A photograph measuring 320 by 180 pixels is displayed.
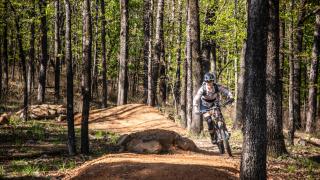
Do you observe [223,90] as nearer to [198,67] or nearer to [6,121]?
[198,67]

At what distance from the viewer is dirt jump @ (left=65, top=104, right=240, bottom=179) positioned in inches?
330

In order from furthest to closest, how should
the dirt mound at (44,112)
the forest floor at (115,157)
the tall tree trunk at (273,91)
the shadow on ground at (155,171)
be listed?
1. the dirt mound at (44,112)
2. the tall tree trunk at (273,91)
3. the forest floor at (115,157)
4. the shadow on ground at (155,171)

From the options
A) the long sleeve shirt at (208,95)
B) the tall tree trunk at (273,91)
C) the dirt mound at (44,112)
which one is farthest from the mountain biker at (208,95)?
the dirt mound at (44,112)

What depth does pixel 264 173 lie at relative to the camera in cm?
765

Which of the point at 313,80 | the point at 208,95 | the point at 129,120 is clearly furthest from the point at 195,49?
the point at 313,80

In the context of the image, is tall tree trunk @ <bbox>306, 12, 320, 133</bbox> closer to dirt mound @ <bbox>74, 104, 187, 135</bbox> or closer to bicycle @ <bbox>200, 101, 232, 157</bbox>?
dirt mound @ <bbox>74, 104, 187, 135</bbox>

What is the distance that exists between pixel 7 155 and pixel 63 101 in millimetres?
21976

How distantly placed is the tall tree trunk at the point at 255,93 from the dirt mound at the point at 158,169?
2.92ft

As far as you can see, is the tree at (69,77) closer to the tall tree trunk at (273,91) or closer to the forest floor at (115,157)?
the forest floor at (115,157)

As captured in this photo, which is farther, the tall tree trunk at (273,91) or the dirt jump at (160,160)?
the tall tree trunk at (273,91)

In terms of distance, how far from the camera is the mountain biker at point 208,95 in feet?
36.4

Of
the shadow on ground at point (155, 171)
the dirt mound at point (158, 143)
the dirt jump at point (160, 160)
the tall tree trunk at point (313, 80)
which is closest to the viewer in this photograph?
the shadow on ground at point (155, 171)

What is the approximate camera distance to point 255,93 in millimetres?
7379

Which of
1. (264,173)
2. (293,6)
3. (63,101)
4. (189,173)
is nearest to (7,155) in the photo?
(189,173)
